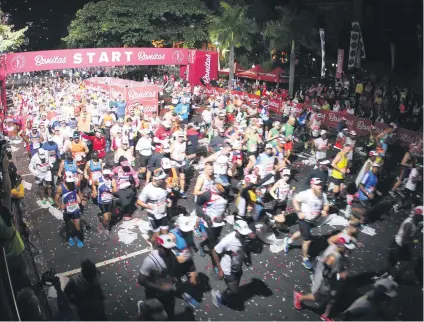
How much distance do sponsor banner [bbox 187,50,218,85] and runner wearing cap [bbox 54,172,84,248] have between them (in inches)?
939

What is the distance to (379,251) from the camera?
7980 mm

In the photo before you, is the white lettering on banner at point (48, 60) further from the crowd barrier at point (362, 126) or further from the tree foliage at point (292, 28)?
the tree foliage at point (292, 28)

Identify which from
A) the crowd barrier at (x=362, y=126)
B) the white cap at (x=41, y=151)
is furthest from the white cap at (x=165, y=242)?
the crowd barrier at (x=362, y=126)

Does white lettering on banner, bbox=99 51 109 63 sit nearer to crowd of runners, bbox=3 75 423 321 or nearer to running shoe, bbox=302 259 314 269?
crowd of runners, bbox=3 75 423 321

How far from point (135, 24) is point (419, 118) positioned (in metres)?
27.7

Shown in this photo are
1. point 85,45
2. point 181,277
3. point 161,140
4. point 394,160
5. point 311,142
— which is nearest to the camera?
point 181,277

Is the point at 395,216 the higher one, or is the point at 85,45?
the point at 85,45

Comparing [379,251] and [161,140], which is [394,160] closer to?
[379,251]

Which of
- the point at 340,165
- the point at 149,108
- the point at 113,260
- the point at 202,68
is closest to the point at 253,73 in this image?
the point at 202,68

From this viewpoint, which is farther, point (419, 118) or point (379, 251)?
point (419, 118)

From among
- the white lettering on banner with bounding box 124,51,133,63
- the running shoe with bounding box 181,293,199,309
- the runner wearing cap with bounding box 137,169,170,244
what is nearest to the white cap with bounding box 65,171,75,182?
the runner wearing cap with bounding box 137,169,170,244

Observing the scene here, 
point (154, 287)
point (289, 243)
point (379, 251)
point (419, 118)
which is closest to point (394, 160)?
point (379, 251)

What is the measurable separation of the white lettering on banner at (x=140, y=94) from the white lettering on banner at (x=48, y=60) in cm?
515

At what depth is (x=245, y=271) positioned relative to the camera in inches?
284
